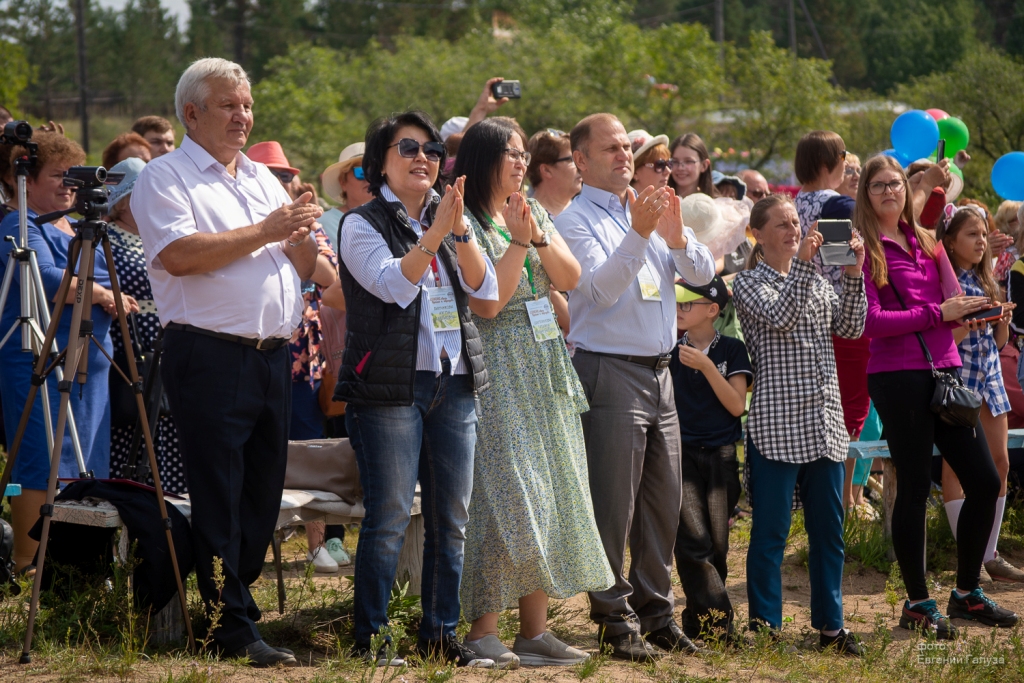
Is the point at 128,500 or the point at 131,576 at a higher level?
the point at 128,500

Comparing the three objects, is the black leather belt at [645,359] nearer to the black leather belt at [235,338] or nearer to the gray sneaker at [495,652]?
the gray sneaker at [495,652]

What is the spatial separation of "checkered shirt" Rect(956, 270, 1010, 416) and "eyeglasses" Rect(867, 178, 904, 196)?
71 centimetres

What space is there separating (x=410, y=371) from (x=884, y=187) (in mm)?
2581

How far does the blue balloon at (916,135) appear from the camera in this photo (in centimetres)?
746

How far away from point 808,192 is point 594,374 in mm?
2631

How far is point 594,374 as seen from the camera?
4.14 meters

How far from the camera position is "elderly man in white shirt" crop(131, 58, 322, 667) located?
11.3 feet

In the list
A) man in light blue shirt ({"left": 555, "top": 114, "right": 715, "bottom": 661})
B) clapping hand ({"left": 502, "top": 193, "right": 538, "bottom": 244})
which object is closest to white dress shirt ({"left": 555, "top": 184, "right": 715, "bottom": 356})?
man in light blue shirt ({"left": 555, "top": 114, "right": 715, "bottom": 661})

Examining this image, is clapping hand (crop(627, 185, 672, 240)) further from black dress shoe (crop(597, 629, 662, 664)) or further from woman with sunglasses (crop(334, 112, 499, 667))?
black dress shoe (crop(597, 629, 662, 664))

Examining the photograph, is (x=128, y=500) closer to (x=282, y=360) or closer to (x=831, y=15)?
(x=282, y=360)

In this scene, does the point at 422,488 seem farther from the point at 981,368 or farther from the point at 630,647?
the point at 981,368

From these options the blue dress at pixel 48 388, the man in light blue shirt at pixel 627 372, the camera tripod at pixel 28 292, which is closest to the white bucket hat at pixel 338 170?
the blue dress at pixel 48 388

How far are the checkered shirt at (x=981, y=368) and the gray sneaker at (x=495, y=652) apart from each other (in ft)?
9.40

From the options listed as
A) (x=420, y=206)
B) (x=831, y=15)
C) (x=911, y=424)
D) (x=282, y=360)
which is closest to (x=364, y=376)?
(x=282, y=360)
